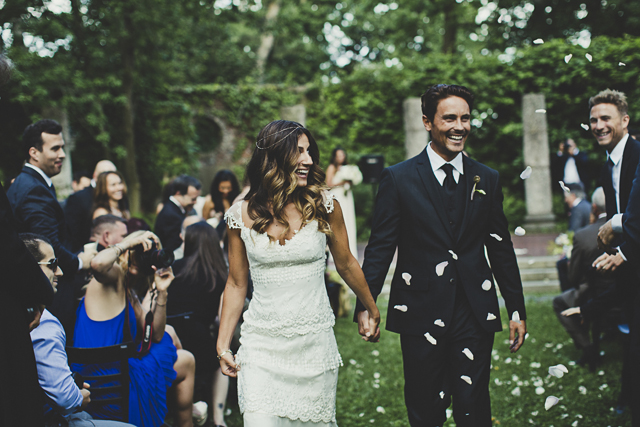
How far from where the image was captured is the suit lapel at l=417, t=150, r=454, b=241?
2938 mm

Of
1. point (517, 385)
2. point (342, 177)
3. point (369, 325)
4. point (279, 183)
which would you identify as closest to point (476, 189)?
point (369, 325)

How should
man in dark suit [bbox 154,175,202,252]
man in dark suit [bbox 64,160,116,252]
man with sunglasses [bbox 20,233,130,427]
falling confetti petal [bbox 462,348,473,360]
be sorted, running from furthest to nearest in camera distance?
man in dark suit [bbox 154,175,202,252], man in dark suit [bbox 64,160,116,252], falling confetti petal [bbox 462,348,473,360], man with sunglasses [bbox 20,233,130,427]

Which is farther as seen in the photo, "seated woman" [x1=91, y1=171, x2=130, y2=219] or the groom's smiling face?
"seated woman" [x1=91, y1=171, x2=130, y2=219]

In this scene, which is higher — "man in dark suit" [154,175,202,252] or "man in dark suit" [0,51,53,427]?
"man in dark suit" [154,175,202,252]

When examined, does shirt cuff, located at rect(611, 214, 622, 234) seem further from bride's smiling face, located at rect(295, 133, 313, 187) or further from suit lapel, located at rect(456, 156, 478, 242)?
bride's smiling face, located at rect(295, 133, 313, 187)

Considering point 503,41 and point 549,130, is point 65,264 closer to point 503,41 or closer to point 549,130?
point 549,130

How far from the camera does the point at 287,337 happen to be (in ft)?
8.59

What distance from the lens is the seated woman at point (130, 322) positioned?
132 inches

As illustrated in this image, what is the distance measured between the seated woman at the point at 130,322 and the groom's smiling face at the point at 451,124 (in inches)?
73.6

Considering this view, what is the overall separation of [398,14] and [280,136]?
20.1 m

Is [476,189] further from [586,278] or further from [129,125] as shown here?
[129,125]

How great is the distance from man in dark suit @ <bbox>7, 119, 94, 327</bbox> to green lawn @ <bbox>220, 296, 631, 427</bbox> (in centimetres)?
166

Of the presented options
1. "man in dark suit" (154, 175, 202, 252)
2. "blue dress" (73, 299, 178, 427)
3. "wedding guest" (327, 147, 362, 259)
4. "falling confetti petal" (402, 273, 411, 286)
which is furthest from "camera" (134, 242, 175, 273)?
"wedding guest" (327, 147, 362, 259)

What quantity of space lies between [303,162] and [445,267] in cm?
96
